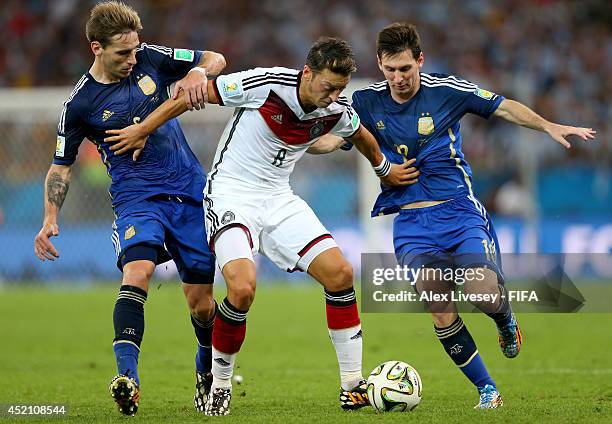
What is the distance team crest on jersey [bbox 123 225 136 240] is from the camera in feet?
21.6

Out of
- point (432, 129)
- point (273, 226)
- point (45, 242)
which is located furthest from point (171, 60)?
point (432, 129)

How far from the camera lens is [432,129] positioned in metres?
7.09

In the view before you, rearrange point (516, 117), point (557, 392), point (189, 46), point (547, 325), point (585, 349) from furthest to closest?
point (189, 46) → point (547, 325) → point (585, 349) → point (557, 392) → point (516, 117)

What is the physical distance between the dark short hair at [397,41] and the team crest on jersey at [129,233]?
2.02m

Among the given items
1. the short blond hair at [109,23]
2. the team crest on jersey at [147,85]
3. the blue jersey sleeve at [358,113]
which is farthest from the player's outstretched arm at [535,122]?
the short blond hair at [109,23]

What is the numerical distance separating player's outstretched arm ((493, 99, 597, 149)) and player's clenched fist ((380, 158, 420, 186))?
680 mm

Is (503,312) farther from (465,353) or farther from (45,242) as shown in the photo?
(45,242)

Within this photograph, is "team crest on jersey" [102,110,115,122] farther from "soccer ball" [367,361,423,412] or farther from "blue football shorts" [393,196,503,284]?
"soccer ball" [367,361,423,412]

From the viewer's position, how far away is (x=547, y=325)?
42.3 ft

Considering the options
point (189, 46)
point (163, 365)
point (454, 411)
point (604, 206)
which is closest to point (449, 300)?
point (454, 411)

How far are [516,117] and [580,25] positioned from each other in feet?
47.6

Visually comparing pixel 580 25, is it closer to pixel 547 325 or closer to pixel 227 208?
pixel 547 325

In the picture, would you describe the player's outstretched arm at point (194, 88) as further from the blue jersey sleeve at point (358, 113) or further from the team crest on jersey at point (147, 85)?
the blue jersey sleeve at point (358, 113)

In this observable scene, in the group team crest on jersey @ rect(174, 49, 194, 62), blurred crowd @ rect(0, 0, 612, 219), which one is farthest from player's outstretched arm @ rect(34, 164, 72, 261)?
blurred crowd @ rect(0, 0, 612, 219)
